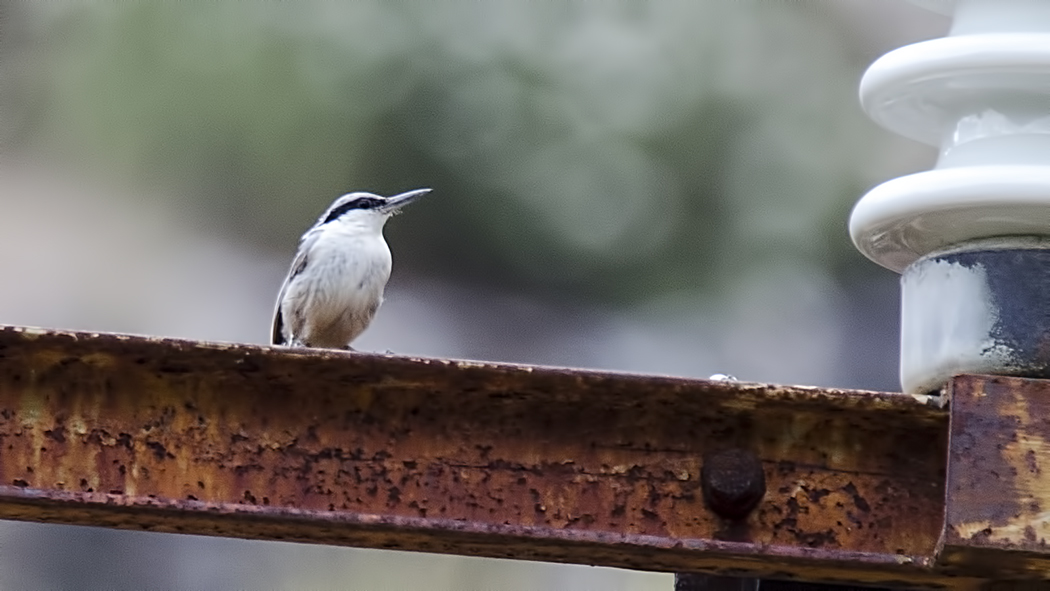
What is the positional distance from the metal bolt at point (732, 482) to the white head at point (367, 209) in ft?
11.9

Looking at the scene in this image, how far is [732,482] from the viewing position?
2.77m

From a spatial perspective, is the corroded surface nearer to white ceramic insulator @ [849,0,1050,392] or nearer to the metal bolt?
white ceramic insulator @ [849,0,1050,392]

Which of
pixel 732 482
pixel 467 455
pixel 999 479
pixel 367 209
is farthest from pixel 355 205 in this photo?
pixel 999 479

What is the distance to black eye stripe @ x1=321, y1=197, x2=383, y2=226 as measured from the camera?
6.55 meters

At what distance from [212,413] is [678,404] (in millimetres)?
744

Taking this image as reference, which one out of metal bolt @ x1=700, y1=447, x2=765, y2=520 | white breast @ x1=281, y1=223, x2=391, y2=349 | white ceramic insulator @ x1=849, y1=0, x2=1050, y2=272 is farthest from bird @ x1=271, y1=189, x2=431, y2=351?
metal bolt @ x1=700, y1=447, x2=765, y2=520

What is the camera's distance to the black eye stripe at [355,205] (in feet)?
21.5

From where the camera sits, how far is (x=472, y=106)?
541 inches

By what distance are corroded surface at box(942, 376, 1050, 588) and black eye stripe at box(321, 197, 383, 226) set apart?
13.6 feet

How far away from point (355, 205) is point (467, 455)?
3.89 m

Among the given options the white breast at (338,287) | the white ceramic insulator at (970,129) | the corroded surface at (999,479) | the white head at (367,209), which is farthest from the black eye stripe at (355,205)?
the corroded surface at (999,479)

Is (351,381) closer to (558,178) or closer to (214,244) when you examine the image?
(214,244)

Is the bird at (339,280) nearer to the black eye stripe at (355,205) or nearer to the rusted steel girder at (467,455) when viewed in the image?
the black eye stripe at (355,205)

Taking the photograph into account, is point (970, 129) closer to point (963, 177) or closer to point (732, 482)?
point (963, 177)
